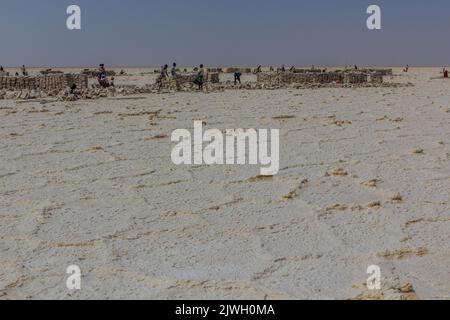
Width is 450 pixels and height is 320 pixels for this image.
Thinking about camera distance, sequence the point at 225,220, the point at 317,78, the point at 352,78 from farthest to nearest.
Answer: the point at 352,78 → the point at 317,78 → the point at 225,220

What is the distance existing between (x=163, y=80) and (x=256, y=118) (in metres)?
8.86

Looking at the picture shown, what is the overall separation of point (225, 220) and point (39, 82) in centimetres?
1273

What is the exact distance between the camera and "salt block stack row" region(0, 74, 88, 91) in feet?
46.1

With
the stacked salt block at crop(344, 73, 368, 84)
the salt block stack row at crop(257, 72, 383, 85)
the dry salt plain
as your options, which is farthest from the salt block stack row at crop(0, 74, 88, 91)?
the dry salt plain

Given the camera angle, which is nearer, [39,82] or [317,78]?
[39,82]

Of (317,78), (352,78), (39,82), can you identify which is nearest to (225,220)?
(39,82)

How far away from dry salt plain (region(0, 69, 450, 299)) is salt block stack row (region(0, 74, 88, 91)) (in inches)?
350

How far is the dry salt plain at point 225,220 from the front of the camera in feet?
6.73

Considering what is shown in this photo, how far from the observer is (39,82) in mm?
14258

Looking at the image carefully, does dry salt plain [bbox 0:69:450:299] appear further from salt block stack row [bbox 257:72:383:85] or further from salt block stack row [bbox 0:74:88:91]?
salt block stack row [bbox 257:72:383:85]

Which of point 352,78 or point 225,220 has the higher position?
point 352,78

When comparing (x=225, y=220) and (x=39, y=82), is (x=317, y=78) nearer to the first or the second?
(x=39, y=82)

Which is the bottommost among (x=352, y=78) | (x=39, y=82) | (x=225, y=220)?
(x=225, y=220)

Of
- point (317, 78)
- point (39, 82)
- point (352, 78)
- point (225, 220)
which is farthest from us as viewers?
point (352, 78)
